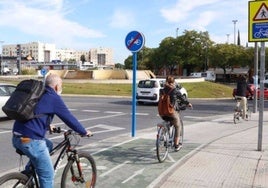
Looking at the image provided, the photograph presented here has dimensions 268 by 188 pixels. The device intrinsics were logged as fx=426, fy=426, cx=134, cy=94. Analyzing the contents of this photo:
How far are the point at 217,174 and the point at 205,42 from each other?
8069 cm

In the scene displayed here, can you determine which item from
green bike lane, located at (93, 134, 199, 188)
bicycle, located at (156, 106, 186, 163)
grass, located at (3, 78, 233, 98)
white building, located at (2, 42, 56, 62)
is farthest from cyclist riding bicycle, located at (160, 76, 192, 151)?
white building, located at (2, 42, 56, 62)

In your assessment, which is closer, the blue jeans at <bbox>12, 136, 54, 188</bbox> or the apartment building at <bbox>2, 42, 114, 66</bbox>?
the blue jeans at <bbox>12, 136, 54, 188</bbox>

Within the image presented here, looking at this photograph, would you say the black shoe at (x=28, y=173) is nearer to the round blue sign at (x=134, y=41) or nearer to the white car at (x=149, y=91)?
the round blue sign at (x=134, y=41)

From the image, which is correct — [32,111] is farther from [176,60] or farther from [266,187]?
[176,60]

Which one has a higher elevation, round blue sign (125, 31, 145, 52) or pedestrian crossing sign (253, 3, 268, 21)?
pedestrian crossing sign (253, 3, 268, 21)

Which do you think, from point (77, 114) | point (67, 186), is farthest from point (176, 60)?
point (67, 186)

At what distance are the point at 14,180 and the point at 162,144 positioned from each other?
400cm

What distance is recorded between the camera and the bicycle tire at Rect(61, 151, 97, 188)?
5043mm

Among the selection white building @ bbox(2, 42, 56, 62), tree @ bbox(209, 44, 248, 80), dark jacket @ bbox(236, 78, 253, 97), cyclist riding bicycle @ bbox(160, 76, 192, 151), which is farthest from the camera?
white building @ bbox(2, 42, 56, 62)

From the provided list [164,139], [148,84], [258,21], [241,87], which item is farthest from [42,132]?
[148,84]

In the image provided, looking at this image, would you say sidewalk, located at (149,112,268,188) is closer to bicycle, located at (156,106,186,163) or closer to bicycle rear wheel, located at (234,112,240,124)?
bicycle, located at (156,106,186,163)

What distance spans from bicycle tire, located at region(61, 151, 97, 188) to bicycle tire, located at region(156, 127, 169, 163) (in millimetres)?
2319

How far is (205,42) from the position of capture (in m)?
85.7

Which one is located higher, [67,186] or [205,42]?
[205,42]
